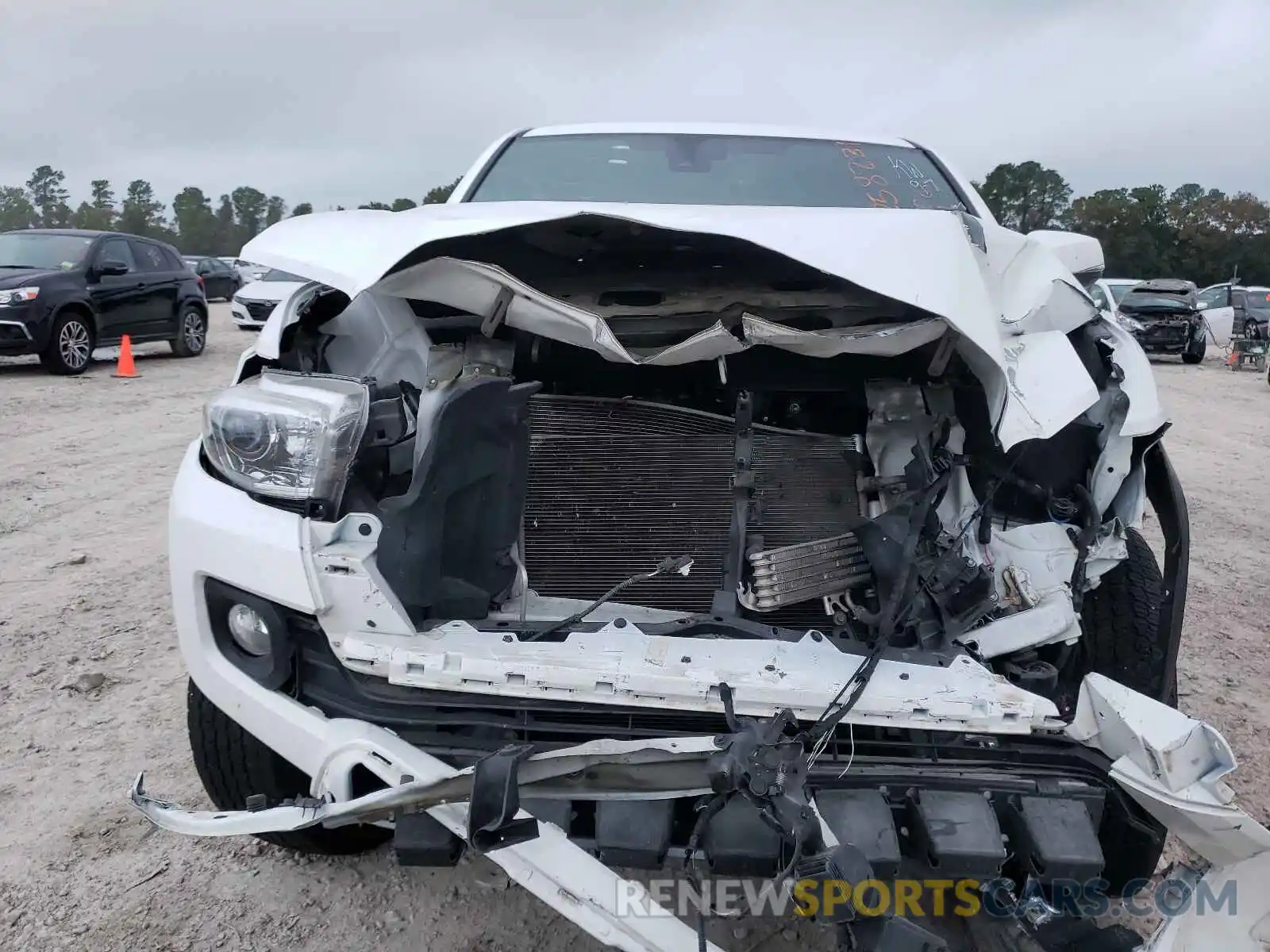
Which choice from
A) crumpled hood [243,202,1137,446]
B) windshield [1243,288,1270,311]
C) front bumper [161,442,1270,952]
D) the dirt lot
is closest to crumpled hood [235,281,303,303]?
the dirt lot

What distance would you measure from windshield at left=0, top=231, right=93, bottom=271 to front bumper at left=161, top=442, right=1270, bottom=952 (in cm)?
1018

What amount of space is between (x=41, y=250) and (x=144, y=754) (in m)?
9.77

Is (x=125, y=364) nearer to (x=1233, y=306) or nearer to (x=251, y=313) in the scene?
(x=251, y=313)

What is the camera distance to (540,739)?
5.42ft

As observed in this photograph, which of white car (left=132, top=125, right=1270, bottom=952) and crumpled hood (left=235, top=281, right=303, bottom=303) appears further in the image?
crumpled hood (left=235, top=281, right=303, bottom=303)

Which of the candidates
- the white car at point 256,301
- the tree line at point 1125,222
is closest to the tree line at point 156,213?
the tree line at point 1125,222

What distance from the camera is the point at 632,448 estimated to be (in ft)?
7.26

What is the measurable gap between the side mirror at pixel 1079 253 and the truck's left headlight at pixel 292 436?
213cm

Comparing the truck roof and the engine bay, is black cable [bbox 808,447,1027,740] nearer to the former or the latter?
the engine bay

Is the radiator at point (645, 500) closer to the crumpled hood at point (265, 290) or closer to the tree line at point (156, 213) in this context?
the crumpled hood at point (265, 290)

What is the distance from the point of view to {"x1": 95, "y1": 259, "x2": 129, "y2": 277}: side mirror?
10.2 metres

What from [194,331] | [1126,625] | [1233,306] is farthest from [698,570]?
[1233,306]

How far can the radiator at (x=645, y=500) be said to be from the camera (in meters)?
2.15

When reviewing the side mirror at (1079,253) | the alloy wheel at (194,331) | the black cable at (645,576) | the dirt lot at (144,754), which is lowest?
the dirt lot at (144,754)
